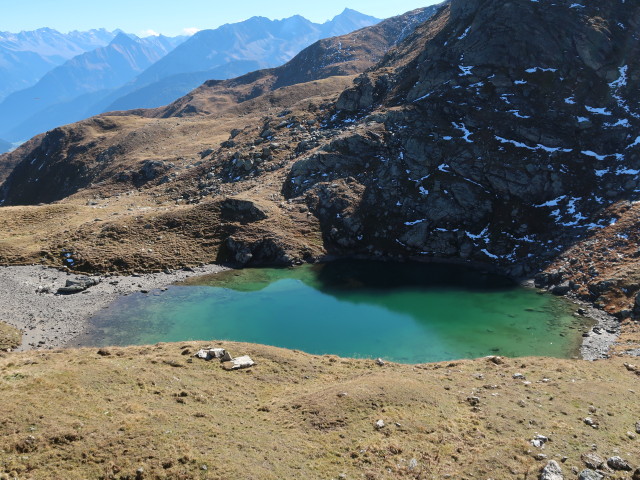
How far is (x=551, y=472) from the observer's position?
62.4ft

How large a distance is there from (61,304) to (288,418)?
133 feet

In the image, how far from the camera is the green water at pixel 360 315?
146 feet

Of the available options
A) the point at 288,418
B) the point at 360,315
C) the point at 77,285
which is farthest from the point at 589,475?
the point at 77,285

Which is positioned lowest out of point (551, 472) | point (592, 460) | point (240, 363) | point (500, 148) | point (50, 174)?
point (592, 460)

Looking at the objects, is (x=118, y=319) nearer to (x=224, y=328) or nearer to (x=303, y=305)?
(x=224, y=328)

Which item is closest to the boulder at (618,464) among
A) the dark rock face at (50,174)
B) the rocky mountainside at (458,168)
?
the rocky mountainside at (458,168)

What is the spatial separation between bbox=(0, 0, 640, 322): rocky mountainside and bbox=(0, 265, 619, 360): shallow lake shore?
3.59 meters

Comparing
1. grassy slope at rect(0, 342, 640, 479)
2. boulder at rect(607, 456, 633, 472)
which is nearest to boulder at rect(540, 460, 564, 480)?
grassy slope at rect(0, 342, 640, 479)

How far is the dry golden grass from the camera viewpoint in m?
41.5

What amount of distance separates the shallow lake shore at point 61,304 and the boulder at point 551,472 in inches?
1019

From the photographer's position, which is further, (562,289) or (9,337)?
(562,289)

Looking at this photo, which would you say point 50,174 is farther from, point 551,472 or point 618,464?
point 618,464

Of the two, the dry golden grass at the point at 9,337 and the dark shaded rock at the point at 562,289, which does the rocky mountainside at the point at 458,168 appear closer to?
the dark shaded rock at the point at 562,289

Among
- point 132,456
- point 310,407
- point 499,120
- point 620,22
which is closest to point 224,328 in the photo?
point 310,407
